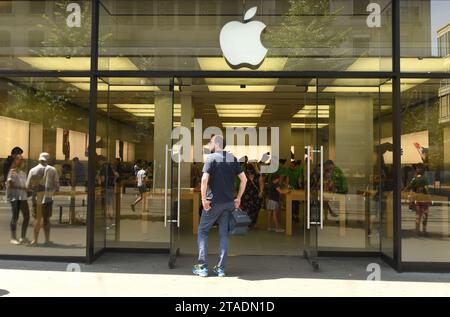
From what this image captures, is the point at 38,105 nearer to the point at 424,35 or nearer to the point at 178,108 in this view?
the point at 178,108

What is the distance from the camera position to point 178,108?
28.2ft

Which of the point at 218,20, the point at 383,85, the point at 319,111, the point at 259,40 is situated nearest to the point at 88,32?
the point at 218,20

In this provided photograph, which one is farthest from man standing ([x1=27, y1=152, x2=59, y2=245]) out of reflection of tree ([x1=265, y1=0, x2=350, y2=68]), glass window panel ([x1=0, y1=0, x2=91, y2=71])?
reflection of tree ([x1=265, y1=0, x2=350, y2=68])

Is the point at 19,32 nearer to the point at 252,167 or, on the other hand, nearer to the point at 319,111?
the point at 319,111

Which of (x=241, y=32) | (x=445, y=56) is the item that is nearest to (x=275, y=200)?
(x=241, y=32)

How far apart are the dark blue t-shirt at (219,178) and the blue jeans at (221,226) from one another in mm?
93

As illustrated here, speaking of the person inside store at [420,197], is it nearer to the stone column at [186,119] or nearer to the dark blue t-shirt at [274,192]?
the dark blue t-shirt at [274,192]

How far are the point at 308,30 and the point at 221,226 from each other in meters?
3.82

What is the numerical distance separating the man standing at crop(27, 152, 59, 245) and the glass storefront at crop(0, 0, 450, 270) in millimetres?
27

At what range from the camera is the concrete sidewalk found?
206 inches

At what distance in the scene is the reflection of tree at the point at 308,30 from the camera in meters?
7.59

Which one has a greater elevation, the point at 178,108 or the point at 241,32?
the point at 241,32

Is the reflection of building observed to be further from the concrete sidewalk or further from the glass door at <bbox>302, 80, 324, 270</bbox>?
the concrete sidewalk

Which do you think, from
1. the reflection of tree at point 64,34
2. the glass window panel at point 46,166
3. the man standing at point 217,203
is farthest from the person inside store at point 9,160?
the man standing at point 217,203
